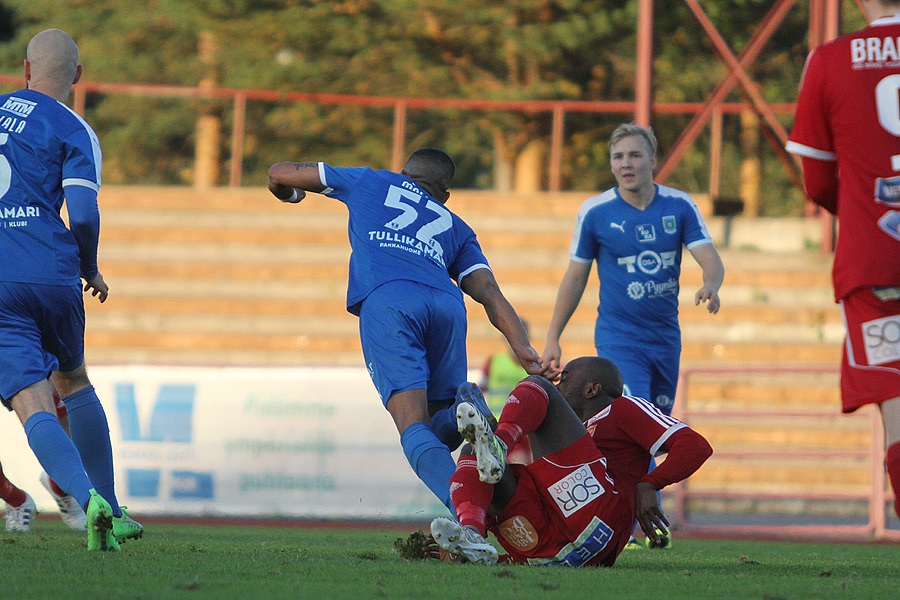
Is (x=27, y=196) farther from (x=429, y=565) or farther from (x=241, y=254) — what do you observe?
(x=241, y=254)

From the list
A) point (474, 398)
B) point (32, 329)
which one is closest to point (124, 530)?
point (32, 329)

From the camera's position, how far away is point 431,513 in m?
9.75

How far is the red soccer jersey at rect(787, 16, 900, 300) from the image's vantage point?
12.1 feet

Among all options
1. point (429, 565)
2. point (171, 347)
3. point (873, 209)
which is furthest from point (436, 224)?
point (171, 347)

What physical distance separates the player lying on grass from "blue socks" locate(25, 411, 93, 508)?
153 cm

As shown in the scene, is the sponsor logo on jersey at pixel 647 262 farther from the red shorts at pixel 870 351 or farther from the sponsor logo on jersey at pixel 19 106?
the sponsor logo on jersey at pixel 19 106

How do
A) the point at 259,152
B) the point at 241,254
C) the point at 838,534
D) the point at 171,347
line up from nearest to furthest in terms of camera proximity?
the point at 838,534, the point at 171,347, the point at 241,254, the point at 259,152

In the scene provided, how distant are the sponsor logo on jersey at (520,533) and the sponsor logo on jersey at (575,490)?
0.17 metres

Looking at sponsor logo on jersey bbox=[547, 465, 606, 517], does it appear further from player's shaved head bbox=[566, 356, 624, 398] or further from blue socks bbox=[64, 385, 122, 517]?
blue socks bbox=[64, 385, 122, 517]

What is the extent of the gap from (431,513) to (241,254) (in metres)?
8.06

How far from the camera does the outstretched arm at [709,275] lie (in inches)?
240

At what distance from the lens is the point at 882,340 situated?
3646 mm

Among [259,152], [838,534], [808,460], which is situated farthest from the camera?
[259,152]

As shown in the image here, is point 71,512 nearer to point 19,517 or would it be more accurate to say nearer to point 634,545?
point 19,517
